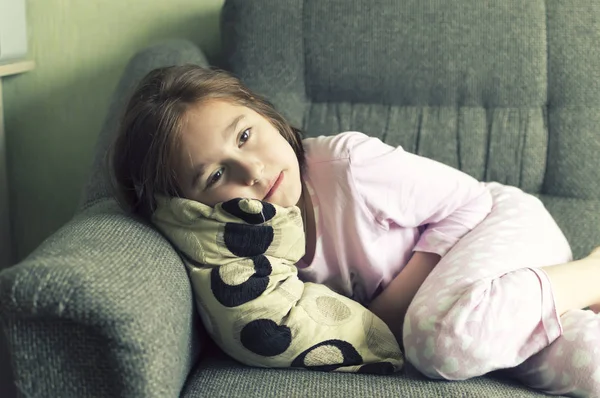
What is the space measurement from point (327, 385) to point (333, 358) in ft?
0.20

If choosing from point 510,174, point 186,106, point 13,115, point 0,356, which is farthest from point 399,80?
point 0,356

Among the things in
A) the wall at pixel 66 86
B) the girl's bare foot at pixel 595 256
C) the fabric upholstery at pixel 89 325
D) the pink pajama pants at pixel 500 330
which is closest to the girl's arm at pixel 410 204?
the pink pajama pants at pixel 500 330

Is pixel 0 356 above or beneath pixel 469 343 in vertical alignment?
beneath

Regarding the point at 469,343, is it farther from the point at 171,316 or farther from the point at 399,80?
the point at 399,80

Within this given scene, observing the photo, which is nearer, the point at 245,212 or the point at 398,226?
the point at 245,212

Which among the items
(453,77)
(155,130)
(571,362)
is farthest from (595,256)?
(155,130)

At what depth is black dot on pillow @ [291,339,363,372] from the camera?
3.14 ft

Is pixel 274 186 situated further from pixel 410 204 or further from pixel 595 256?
pixel 595 256

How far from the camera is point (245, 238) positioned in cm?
98

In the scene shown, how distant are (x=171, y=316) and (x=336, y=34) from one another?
0.80 meters

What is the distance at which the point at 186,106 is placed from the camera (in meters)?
1.04

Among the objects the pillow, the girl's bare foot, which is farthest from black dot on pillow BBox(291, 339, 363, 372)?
the girl's bare foot

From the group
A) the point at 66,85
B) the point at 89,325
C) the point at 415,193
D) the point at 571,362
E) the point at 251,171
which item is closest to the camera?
the point at 89,325

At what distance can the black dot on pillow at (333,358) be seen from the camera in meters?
0.96
